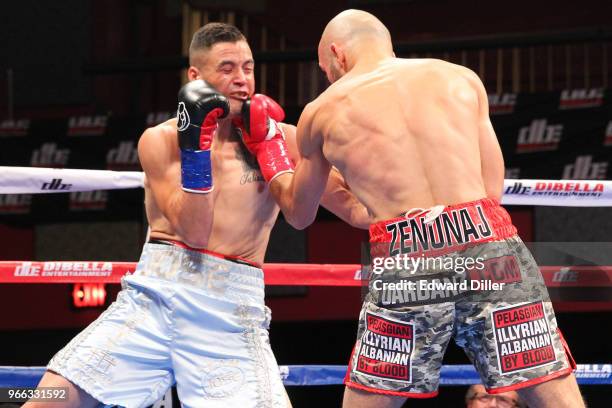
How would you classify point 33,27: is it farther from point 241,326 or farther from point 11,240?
point 241,326

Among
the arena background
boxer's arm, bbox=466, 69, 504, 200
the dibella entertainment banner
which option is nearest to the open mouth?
boxer's arm, bbox=466, 69, 504, 200

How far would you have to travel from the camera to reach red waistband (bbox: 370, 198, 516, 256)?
231 cm

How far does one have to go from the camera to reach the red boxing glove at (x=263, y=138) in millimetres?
2723

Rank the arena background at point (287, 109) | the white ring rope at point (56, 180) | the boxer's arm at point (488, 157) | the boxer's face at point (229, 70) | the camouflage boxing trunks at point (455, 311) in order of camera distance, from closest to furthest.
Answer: the camouflage boxing trunks at point (455, 311) → the boxer's arm at point (488, 157) → the boxer's face at point (229, 70) → the white ring rope at point (56, 180) → the arena background at point (287, 109)

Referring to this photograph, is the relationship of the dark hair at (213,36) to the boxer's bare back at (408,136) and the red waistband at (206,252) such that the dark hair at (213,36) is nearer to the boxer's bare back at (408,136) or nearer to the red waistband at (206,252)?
the boxer's bare back at (408,136)

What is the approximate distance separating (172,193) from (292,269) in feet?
2.37

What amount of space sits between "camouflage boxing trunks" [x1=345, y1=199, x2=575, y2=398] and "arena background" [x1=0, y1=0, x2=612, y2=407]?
2922mm

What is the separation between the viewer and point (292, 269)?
3.24 m

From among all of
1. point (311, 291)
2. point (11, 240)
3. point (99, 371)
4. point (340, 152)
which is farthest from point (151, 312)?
point (11, 240)

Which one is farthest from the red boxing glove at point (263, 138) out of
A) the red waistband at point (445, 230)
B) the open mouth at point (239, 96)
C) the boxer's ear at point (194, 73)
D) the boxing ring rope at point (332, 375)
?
the boxing ring rope at point (332, 375)

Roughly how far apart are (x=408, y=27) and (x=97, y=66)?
2914mm

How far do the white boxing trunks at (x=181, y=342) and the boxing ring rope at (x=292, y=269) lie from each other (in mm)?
380

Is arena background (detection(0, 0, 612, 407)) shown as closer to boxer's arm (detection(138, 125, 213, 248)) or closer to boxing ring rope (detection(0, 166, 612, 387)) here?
boxing ring rope (detection(0, 166, 612, 387))

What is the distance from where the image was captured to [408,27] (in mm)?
8711
